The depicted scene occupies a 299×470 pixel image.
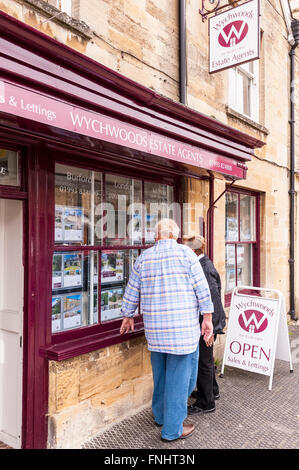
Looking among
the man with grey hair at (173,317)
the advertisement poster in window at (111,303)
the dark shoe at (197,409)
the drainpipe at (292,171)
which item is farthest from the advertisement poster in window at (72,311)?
the drainpipe at (292,171)

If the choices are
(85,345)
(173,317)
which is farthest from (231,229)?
(85,345)

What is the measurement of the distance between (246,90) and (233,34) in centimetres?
226

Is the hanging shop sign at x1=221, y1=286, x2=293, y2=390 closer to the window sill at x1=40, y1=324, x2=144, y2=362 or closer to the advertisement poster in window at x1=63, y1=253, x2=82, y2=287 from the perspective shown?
the window sill at x1=40, y1=324, x2=144, y2=362

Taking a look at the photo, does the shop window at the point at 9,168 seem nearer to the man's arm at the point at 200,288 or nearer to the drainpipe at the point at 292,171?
the man's arm at the point at 200,288

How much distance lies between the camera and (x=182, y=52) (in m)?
4.82

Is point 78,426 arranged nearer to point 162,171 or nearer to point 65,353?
point 65,353

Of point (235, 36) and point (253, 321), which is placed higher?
point (235, 36)

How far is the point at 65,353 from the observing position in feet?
10.2

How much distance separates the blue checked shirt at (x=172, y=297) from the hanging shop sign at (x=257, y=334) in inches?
67.5

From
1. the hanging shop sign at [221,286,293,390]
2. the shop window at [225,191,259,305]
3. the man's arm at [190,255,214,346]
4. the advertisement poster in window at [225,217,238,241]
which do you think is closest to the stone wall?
the man's arm at [190,255,214,346]

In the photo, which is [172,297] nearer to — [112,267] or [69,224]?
[112,267]

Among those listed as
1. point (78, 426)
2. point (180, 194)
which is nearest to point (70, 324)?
point (78, 426)

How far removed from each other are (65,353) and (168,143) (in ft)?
6.71

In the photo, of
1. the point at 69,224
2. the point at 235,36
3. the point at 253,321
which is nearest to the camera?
the point at 69,224
